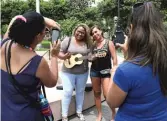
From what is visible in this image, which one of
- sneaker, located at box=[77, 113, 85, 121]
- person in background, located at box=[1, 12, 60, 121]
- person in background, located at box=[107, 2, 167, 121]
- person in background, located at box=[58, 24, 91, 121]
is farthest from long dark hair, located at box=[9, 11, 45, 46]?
sneaker, located at box=[77, 113, 85, 121]

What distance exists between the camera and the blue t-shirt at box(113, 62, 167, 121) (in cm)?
197

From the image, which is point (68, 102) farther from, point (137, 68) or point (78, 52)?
point (137, 68)

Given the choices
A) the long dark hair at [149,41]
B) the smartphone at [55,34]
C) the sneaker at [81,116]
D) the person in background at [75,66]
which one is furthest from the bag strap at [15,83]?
the sneaker at [81,116]

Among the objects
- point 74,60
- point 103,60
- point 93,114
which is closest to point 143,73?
point 103,60

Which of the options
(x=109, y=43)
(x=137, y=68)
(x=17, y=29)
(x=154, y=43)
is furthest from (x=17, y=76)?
(x=109, y=43)

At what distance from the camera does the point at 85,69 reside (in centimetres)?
503

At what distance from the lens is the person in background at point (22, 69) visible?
213 centimetres

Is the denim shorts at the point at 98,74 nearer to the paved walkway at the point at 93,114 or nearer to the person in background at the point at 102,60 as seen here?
the person in background at the point at 102,60

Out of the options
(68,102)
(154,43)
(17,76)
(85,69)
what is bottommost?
(68,102)

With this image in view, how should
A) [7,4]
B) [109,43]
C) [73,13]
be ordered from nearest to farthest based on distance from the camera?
[109,43] < [7,4] < [73,13]

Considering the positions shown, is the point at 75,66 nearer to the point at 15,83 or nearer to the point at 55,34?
the point at 55,34

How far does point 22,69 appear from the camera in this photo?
83.8 inches

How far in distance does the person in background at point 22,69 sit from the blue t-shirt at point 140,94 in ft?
1.82

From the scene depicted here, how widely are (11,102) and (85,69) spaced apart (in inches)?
116
